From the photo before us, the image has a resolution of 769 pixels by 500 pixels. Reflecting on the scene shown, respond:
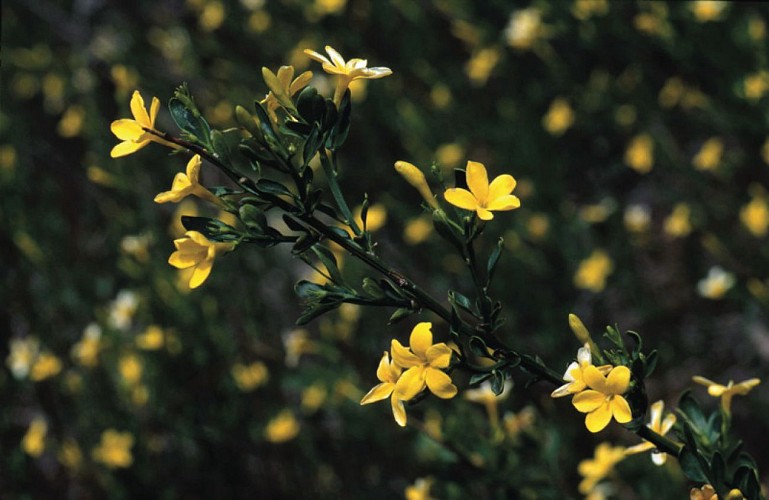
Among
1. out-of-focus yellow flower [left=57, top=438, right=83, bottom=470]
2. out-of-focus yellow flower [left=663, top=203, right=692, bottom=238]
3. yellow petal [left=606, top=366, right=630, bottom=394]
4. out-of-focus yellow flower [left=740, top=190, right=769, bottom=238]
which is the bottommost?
out-of-focus yellow flower [left=57, top=438, right=83, bottom=470]

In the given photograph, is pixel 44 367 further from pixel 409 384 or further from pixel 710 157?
pixel 710 157

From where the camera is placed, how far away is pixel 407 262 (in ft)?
10.9

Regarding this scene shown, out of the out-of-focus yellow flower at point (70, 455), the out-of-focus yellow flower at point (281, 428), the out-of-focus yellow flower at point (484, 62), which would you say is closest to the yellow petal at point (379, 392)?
the out-of-focus yellow flower at point (281, 428)

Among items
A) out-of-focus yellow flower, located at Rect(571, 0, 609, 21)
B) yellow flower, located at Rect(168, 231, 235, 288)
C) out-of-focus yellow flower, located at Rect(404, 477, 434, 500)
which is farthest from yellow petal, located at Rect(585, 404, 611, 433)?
out-of-focus yellow flower, located at Rect(571, 0, 609, 21)

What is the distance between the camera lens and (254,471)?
2.99 meters

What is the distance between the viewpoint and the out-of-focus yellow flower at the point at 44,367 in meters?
3.08

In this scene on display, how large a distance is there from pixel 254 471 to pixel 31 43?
11.8 feet

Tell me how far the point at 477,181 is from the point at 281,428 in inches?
72.7

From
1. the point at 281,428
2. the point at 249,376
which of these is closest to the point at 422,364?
the point at 281,428

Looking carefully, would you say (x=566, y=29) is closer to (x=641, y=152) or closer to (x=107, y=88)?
(x=641, y=152)

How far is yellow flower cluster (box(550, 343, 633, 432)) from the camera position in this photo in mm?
1099

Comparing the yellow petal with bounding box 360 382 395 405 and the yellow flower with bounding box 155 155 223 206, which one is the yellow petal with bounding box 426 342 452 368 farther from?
the yellow flower with bounding box 155 155 223 206

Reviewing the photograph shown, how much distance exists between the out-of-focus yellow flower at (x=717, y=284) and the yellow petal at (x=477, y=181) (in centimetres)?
185

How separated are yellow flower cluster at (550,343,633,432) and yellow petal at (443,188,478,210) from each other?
268 mm
